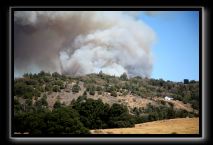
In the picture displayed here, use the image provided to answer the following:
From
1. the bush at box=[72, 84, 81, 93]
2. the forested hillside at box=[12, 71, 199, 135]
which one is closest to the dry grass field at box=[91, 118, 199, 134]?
the forested hillside at box=[12, 71, 199, 135]

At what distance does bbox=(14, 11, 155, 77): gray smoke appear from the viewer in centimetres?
649

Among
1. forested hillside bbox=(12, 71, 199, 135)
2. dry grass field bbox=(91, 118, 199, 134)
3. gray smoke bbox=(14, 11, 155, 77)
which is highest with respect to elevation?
gray smoke bbox=(14, 11, 155, 77)

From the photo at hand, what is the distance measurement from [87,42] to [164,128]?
1.82 m

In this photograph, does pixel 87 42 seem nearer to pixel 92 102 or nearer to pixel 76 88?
pixel 76 88

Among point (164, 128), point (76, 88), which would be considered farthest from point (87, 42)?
point (164, 128)

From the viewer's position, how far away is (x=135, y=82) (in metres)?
6.56

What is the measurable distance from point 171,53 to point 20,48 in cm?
239

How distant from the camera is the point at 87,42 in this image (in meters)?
6.54

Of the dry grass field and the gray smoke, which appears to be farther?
the gray smoke

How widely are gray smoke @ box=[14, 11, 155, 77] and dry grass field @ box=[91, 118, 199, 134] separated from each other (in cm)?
80

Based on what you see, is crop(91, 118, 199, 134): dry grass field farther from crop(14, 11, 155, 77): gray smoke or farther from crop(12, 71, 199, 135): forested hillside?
crop(14, 11, 155, 77): gray smoke
